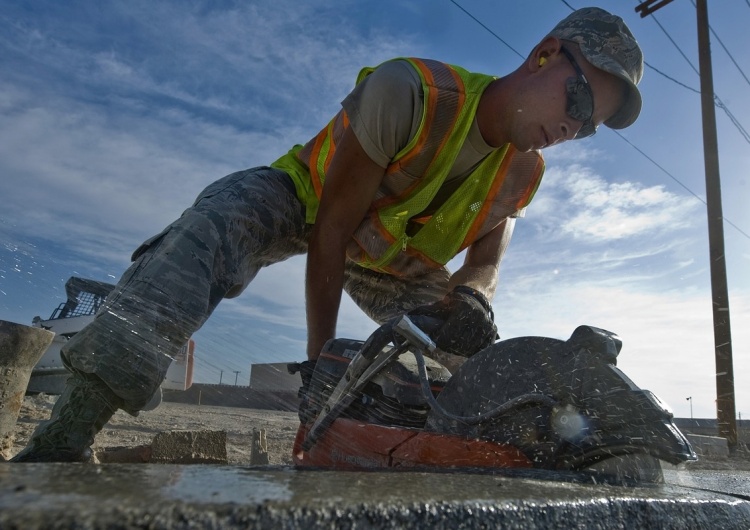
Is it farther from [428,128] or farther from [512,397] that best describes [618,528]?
[428,128]

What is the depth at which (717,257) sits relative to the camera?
1038 cm

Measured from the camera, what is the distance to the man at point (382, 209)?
1.95 meters

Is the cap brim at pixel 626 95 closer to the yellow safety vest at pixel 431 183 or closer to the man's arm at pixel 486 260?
the yellow safety vest at pixel 431 183

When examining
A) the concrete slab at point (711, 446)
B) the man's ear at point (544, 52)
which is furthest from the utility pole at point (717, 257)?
the man's ear at point (544, 52)

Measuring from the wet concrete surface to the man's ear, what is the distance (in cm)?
197

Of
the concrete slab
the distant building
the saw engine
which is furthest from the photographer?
the distant building

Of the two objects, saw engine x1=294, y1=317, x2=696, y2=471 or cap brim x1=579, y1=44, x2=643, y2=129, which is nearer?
saw engine x1=294, y1=317, x2=696, y2=471

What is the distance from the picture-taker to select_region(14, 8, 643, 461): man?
1.95 metres

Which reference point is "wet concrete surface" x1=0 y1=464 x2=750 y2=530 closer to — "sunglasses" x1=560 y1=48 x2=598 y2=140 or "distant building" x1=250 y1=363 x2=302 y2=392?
"sunglasses" x1=560 y1=48 x2=598 y2=140

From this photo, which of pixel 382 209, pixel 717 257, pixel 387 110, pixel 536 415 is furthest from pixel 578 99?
pixel 717 257

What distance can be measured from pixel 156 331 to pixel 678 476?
5.43 feet

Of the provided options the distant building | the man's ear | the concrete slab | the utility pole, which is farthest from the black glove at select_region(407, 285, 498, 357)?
the distant building

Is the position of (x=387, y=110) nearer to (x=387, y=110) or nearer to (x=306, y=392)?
(x=387, y=110)

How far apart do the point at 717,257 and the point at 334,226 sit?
394 inches
